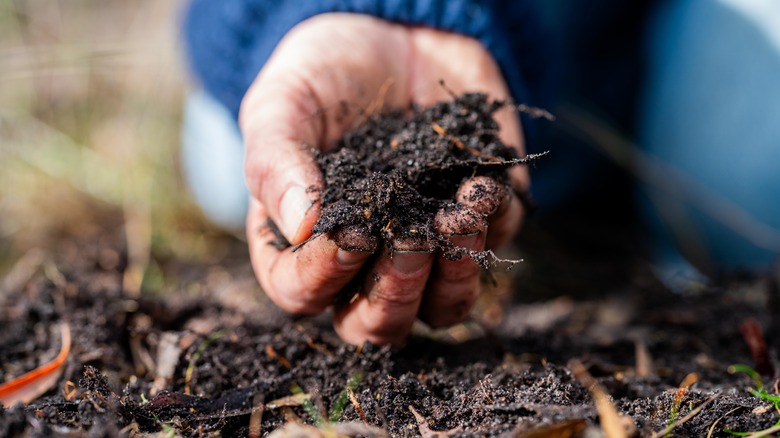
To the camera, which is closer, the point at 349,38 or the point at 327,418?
the point at 327,418

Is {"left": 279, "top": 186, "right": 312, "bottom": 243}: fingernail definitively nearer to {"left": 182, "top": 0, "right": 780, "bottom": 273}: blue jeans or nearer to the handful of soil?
the handful of soil

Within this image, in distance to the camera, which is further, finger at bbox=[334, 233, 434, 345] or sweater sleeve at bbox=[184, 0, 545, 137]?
sweater sleeve at bbox=[184, 0, 545, 137]

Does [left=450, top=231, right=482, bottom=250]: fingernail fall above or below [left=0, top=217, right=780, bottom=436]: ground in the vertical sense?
above

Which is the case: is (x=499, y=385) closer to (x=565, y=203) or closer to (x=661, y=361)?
(x=661, y=361)

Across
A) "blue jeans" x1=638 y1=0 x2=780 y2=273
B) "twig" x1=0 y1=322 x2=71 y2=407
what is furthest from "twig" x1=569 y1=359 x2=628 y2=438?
"blue jeans" x1=638 y1=0 x2=780 y2=273

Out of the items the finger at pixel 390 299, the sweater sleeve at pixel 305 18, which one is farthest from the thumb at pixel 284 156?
the sweater sleeve at pixel 305 18

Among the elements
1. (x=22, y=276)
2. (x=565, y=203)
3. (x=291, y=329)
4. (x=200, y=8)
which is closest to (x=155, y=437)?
(x=291, y=329)

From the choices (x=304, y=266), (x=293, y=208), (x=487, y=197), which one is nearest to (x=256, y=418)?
(x=304, y=266)
